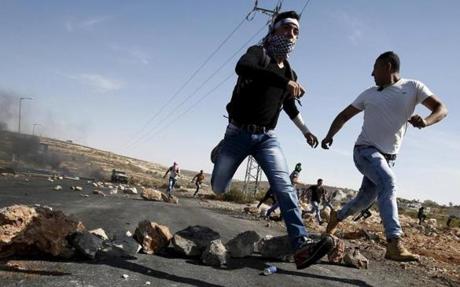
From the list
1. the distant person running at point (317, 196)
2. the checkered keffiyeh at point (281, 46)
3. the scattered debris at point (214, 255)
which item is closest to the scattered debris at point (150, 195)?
the distant person running at point (317, 196)

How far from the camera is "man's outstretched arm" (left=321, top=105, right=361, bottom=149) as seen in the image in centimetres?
521

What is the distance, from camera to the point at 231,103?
4.39 meters

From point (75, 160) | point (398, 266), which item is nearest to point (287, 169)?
point (398, 266)

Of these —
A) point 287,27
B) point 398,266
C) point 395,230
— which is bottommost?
point 398,266

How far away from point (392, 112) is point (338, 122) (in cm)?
76

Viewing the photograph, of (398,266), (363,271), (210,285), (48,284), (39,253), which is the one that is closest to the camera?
(48,284)

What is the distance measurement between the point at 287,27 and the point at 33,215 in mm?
3008

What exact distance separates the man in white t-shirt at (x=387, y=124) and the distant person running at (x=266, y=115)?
Answer: 1.00 meters

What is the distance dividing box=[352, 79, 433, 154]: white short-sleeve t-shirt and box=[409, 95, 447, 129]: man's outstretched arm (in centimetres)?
6

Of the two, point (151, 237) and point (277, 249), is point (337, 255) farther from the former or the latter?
point (151, 237)

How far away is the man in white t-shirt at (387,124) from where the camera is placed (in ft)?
14.7

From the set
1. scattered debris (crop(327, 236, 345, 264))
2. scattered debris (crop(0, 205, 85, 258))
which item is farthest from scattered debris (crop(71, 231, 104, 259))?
scattered debris (crop(327, 236, 345, 264))

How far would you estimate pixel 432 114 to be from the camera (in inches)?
179

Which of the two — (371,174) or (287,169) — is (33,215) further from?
(371,174)
